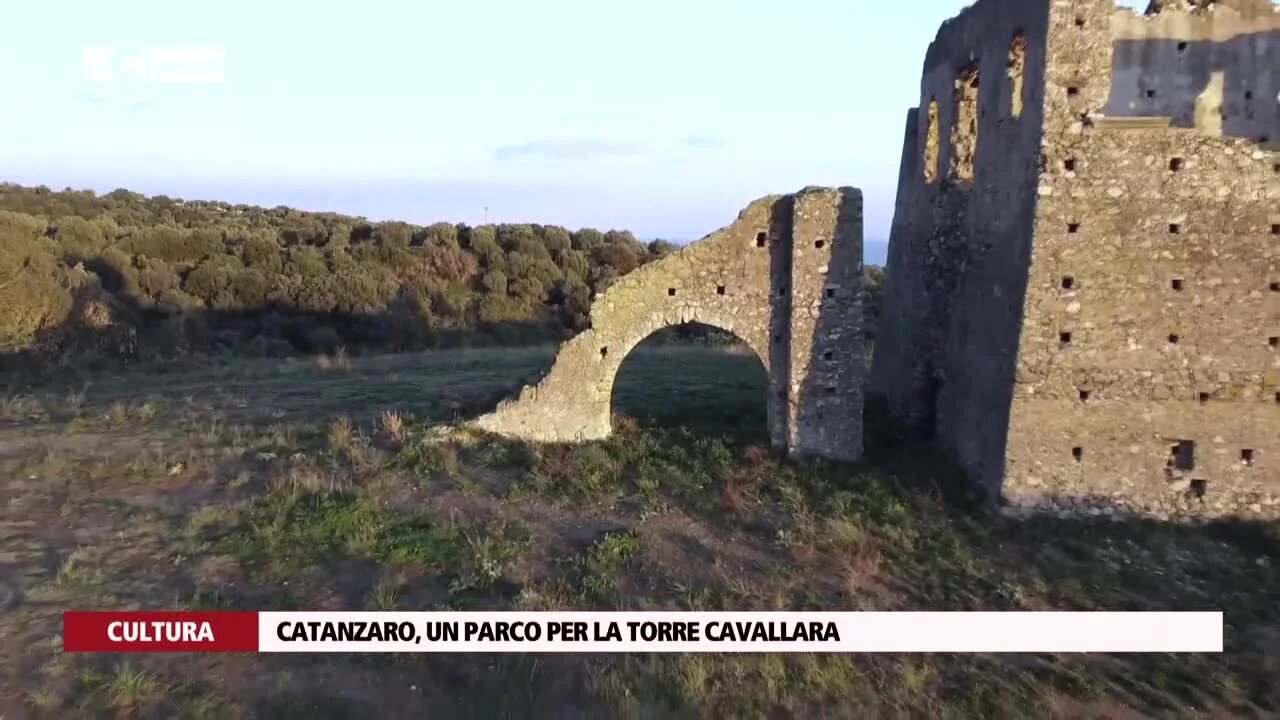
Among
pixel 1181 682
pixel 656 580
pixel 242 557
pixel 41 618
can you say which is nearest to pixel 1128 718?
pixel 1181 682

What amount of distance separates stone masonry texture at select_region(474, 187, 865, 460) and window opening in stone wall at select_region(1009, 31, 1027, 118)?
210cm

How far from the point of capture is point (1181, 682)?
6555mm

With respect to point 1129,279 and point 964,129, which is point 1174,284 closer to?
point 1129,279

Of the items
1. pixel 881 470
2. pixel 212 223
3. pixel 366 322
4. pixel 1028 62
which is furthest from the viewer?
pixel 212 223

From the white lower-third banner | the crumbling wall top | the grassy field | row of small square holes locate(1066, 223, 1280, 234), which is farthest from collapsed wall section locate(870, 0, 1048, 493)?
the white lower-third banner

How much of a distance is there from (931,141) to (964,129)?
0.77m

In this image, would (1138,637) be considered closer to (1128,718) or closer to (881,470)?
(1128,718)

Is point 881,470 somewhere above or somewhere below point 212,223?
below

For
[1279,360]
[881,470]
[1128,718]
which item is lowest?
[1128,718]

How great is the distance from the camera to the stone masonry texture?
10859 millimetres

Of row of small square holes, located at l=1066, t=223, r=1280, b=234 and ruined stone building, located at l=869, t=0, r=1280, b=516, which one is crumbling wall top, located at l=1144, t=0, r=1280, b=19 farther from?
row of small square holes, located at l=1066, t=223, r=1280, b=234

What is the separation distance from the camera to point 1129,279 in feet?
29.7

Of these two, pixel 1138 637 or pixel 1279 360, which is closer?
pixel 1138 637

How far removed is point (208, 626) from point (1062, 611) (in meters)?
7.39
